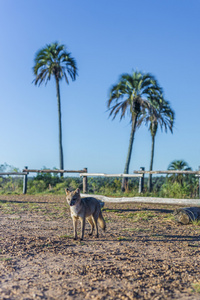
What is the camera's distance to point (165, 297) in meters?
4.00

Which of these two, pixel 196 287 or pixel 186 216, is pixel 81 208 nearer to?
pixel 196 287

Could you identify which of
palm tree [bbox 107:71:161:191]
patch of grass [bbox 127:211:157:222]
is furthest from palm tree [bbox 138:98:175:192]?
patch of grass [bbox 127:211:157:222]

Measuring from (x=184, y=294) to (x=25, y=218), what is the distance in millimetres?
7192

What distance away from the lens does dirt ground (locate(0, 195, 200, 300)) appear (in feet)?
13.6

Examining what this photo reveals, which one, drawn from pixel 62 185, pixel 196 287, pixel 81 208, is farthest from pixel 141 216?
pixel 62 185

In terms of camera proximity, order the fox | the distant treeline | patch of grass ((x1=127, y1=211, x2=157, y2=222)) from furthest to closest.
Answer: the distant treeline
patch of grass ((x1=127, y1=211, x2=157, y2=222))
the fox

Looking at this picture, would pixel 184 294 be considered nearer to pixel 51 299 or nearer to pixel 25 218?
pixel 51 299

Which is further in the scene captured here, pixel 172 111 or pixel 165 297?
pixel 172 111

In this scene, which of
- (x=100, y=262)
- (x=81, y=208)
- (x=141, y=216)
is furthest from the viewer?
(x=141, y=216)

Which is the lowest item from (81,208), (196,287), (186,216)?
(196,287)

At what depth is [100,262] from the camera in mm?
5414

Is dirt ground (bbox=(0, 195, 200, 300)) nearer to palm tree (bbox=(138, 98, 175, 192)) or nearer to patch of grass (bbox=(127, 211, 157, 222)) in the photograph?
patch of grass (bbox=(127, 211, 157, 222))

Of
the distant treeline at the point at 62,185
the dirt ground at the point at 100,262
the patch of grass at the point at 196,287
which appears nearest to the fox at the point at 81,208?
the dirt ground at the point at 100,262

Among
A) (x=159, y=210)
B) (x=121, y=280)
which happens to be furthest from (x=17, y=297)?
(x=159, y=210)
